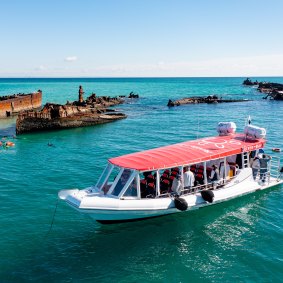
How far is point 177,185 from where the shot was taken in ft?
57.6

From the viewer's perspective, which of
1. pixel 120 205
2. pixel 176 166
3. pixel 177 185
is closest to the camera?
pixel 120 205

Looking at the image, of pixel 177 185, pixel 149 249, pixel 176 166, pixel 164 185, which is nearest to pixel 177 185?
pixel 177 185

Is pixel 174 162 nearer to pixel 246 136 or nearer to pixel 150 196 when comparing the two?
pixel 150 196

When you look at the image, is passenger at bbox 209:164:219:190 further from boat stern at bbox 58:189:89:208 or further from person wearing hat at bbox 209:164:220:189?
boat stern at bbox 58:189:89:208

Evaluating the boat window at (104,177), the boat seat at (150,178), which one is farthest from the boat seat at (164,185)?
the boat window at (104,177)

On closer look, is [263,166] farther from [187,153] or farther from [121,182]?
[121,182]

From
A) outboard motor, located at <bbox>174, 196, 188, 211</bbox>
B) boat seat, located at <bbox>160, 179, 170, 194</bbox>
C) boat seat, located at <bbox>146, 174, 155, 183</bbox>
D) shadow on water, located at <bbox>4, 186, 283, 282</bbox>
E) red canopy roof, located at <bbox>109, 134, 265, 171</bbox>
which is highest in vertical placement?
red canopy roof, located at <bbox>109, 134, 265, 171</bbox>

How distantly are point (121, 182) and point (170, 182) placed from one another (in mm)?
3078

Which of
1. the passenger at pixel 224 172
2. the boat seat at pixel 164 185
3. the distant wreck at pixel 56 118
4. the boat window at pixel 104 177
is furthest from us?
the distant wreck at pixel 56 118

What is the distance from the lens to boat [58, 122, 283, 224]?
15.9 metres

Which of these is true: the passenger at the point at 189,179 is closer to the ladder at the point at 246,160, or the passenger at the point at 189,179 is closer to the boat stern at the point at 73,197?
the ladder at the point at 246,160

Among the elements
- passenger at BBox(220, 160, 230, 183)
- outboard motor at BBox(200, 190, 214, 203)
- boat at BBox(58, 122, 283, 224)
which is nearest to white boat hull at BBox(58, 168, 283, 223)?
boat at BBox(58, 122, 283, 224)

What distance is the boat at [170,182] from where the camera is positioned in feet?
52.1

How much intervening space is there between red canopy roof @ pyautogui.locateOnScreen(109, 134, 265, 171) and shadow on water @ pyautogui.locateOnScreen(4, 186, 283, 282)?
2.86 m
